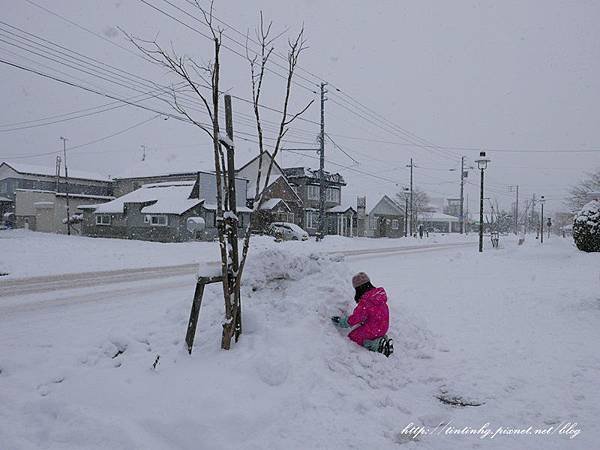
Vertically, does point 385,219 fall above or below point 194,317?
above

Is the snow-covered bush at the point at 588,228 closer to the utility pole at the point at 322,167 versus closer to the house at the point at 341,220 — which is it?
the utility pole at the point at 322,167

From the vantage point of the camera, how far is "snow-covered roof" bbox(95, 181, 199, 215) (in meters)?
32.7

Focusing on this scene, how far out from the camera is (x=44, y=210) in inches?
1709

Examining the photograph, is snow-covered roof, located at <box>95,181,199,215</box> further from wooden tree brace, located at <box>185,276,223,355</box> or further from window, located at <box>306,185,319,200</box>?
wooden tree brace, located at <box>185,276,223,355</box>

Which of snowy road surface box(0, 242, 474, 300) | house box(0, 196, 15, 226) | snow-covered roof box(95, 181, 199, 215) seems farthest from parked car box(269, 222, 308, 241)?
house box(0, 196, 15, 226)

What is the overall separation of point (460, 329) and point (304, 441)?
15.4ft

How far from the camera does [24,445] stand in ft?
10.9

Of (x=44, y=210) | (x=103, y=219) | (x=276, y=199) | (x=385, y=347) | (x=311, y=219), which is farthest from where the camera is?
(x=311, y=219)

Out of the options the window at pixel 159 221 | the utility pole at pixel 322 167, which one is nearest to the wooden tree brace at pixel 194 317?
the utility pole at pixel 322 167

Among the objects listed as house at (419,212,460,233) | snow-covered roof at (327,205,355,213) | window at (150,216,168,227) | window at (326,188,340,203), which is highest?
window at (326,188,340,203)

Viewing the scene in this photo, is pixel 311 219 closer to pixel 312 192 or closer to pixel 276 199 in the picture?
pixel 312 192

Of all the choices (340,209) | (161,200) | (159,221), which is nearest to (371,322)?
(159,221)

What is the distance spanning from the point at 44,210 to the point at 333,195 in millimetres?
29273

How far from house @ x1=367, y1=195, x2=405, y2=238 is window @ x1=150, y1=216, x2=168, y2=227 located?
27.9 metres
